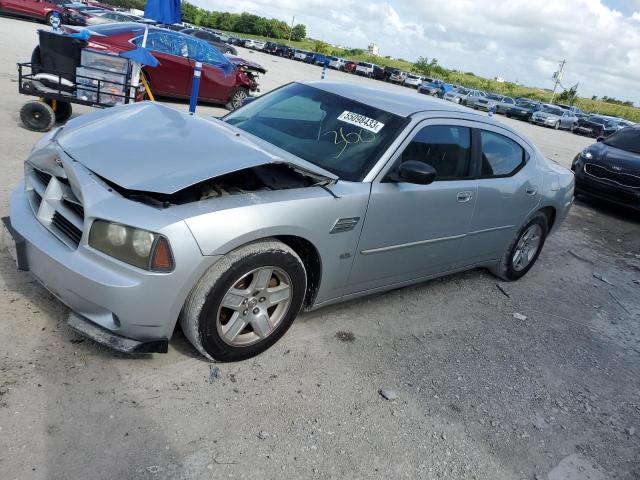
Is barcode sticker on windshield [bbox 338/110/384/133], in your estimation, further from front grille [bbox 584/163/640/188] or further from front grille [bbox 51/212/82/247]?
front grille [bbox 584/163/640/188]

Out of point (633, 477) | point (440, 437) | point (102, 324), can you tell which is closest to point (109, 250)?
point (102, 324)

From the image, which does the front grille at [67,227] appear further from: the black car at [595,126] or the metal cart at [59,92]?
the black car at [595,126]

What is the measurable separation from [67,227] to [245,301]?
40.6 inches

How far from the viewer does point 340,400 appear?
2.96m

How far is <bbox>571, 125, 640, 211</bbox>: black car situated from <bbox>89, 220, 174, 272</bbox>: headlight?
8.84m

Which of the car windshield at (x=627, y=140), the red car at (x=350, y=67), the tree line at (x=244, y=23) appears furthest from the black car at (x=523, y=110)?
the tree line at (x=244, y=23)

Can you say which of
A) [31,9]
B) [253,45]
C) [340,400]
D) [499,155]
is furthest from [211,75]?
[253,45]

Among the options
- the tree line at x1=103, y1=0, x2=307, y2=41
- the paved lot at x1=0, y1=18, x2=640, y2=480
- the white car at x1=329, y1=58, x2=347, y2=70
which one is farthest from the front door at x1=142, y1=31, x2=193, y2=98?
the tree line at x1=103, y1=0, x2=307, y2=41

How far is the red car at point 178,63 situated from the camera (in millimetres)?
10078

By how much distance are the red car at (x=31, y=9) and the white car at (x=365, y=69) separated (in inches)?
1154

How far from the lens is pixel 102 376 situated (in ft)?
8.93

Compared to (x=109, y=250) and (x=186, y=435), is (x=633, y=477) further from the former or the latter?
(x=109, y=250)

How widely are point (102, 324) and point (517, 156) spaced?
12.6ft

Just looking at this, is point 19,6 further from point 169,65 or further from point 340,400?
point 340,400
